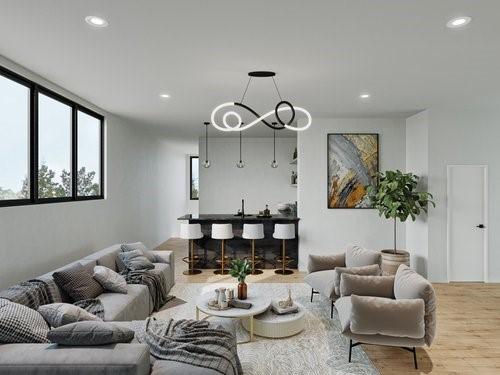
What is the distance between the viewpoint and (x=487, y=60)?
11.9 feet

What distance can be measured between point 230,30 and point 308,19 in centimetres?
64

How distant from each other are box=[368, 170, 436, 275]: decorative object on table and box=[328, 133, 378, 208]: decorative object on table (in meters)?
0.57

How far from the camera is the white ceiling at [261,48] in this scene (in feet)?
8.43

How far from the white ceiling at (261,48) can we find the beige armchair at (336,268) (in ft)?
7.32

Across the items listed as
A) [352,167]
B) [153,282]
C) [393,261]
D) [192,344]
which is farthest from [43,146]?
[393,261]

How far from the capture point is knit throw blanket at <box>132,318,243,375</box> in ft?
8.02

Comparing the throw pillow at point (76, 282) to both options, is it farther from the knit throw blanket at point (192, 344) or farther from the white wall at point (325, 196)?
the white wall at point (325, 196)

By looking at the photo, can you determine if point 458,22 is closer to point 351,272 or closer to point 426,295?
point 426,295

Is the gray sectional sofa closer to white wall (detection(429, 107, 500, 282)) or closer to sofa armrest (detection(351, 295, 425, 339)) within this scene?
sofa armrest (detection(351, 295, 425, 339))

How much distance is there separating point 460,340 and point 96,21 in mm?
4668

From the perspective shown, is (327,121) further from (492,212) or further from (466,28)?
(466,28)

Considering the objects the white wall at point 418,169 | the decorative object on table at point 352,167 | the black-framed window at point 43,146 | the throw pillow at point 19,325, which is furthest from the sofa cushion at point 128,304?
the white wall at point 418,169

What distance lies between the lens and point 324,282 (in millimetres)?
4555

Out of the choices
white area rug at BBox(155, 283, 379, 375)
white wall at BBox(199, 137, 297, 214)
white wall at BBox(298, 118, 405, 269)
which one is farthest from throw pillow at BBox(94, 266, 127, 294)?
white wall at BBox(199, 137, 297, 214)
